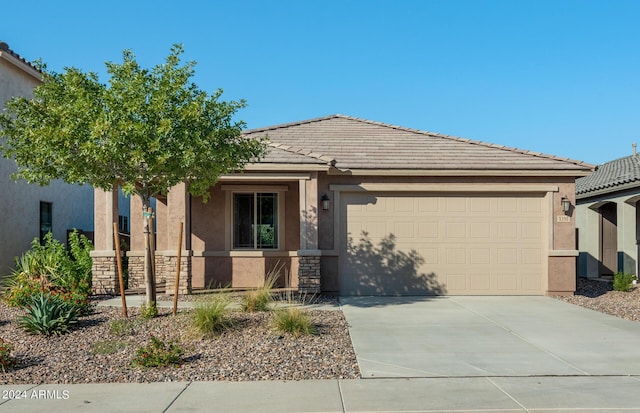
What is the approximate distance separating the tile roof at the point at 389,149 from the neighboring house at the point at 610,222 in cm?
384

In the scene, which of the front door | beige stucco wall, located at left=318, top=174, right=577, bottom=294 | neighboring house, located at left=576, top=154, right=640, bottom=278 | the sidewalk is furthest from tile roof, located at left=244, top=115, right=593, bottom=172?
the sidewalk

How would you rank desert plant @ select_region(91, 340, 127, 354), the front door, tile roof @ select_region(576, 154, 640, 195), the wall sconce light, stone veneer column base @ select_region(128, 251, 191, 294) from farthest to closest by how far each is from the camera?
the front door
tile roof @ select_region(576, 154, 640, 195)
the wall sconce light
stone veneer column base @ select_region(128, 251, 191, 294)
desert plant @ select_region(91, 340, 127, 354)

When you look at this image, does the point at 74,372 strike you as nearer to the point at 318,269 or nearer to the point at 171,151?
the point at 171,151

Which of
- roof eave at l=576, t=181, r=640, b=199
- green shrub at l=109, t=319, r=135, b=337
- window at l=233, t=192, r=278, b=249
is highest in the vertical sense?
roof eave at l=576, t=181, r=640, b=199

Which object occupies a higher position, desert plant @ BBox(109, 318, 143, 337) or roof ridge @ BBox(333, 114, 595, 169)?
roof ridge @ BBox(333, 114, 595, 169)

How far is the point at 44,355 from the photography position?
303 inches

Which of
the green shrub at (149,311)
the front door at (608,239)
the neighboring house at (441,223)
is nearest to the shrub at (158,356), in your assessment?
the green shrub at (149,311)

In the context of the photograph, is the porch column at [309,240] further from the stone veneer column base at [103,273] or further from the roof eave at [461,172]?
the stone veneer column base at [103,273]

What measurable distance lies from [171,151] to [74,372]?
Result: 3761 mm

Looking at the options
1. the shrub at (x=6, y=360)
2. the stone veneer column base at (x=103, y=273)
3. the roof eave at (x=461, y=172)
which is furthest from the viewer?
the roof eave at (x=461, y=172)

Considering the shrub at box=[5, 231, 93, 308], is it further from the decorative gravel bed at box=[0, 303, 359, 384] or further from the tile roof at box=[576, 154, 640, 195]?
the tile roof at box=[576, 154, 640, 195]

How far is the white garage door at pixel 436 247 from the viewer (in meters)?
13.5

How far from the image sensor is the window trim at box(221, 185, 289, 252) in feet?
47.5

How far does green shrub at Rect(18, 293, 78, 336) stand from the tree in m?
1.40
